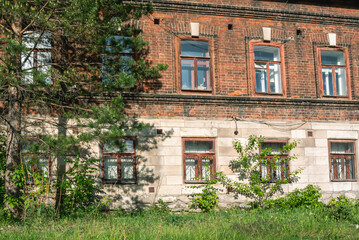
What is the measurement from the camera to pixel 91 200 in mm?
12828

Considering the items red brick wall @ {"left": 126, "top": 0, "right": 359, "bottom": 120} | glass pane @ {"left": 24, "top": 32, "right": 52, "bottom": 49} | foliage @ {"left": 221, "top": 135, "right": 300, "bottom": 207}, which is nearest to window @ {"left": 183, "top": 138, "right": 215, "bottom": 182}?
foliage @ {"left": 221, "top": 135, "right": 300, "bottom": 207}

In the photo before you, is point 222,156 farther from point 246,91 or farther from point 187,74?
point 187,74

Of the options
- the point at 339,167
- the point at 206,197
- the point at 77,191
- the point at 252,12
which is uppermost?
the point at 252,12

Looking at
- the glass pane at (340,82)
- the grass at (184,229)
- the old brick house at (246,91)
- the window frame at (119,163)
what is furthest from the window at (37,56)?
the glass pane at (340,82)

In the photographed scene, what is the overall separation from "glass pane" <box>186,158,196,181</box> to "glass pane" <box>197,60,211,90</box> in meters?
2.34

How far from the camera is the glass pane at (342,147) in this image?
1548 cm

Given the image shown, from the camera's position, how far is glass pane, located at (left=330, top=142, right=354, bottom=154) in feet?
50.8

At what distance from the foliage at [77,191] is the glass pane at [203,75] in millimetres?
4458

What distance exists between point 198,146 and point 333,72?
563cm

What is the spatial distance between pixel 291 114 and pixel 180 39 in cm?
437

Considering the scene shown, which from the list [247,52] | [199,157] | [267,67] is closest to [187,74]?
[247,52]

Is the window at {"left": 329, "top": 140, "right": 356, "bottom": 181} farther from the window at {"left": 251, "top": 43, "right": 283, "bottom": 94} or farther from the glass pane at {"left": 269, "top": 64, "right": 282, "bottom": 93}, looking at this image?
the window at {"left": 251, "top": 43, "right": 283, "bottom": 94}

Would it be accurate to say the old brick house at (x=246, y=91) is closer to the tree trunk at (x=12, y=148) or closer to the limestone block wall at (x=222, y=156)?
the limestone block wall at (x=222, y=156)

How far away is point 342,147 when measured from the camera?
15578 mm
